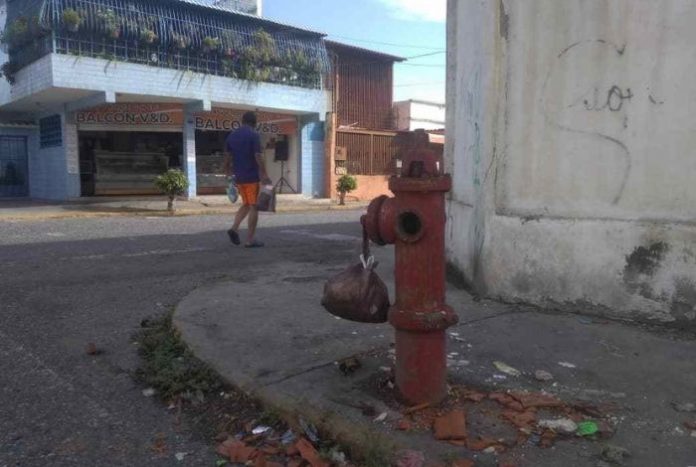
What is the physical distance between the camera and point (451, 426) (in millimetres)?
2496

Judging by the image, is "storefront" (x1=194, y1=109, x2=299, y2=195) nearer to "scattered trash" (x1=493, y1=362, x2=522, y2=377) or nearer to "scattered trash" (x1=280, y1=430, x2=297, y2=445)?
"scattered trash" (x1=493, y1=362, x2=522, y2=377)

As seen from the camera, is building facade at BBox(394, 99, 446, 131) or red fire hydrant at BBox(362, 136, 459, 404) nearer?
red fire hydrant at BBox(362, 136, 459, 404)

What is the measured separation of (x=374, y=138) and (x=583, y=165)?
18.7 metres

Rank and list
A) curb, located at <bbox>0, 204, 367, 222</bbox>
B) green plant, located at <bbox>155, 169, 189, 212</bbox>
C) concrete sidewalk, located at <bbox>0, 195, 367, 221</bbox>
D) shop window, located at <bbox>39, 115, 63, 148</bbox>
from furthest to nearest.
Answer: shop window, located at <bbox>39, 115, 63, 148</bbox>, green plant, located at <bbox>155, 169, 189, 212</bbox>, concrete sidewalk, located at <bbox>0, 195, 367, 221</bbox>, curb, located at <bbox>0, 204, 367, 222</bbox>

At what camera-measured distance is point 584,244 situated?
4.11 m

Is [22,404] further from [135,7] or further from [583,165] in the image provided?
[135,7]

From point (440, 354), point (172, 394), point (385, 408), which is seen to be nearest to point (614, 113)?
point (440, 354)

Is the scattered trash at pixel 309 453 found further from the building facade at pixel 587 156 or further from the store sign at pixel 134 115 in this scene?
the store sign at pixel 134 115

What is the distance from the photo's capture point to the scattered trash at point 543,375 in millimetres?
3063

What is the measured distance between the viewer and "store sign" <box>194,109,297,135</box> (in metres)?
19.0

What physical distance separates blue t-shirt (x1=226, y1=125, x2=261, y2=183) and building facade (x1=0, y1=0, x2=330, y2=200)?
8969 mm

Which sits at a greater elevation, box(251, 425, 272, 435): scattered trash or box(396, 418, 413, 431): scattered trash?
box(396, 418, 413, 431): scattered trash

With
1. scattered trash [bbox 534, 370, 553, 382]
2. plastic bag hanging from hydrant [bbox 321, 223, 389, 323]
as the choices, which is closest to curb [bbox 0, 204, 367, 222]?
plastic bag hanging from hydrant [bbox 321, 223, 389, 323]

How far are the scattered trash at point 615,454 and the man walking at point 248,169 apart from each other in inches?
240
